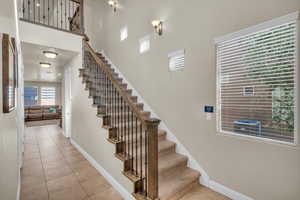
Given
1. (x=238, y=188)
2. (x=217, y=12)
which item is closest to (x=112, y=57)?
(x=217, y=12)

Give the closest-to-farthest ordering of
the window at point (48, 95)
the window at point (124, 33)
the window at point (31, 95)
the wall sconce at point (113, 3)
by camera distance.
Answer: the window at point (124, 33)
the wall sconce at point (113, 3)
the window at point (31, 95)
the window at point (48, 95)

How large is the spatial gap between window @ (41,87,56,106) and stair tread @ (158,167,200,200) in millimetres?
12246

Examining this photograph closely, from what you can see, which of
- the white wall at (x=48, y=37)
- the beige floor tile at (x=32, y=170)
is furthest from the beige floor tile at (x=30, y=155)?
the white wall at (x=48, y=37)

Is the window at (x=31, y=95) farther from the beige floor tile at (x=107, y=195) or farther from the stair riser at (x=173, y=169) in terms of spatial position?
the stair riser at (x=173, y=169)

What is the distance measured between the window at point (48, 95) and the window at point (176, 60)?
38.7 ft

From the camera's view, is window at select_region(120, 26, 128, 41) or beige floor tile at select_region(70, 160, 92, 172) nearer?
beige floor tile at select_region(70, 160, 92, 172)

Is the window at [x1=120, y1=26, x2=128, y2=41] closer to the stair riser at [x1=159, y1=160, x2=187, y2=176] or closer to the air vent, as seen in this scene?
the air vent

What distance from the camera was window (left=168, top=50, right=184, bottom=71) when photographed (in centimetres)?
274

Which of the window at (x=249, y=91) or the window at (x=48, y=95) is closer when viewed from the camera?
the window at (x=249, y=91)

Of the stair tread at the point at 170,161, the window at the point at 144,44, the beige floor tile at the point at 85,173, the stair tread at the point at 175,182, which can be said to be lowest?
the beige floor tile at the point at 85,173

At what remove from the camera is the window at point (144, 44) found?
3.47 m

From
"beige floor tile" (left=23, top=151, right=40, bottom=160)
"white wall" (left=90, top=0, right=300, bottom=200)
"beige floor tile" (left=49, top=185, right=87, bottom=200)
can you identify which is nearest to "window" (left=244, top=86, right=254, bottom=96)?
"white wall" (left=90, top=0, right=300, bottom=200)

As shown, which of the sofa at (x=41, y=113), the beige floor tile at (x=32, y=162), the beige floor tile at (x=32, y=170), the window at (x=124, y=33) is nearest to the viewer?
the beige floor tile at (x=32, y=170)

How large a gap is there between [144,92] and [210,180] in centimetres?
229
